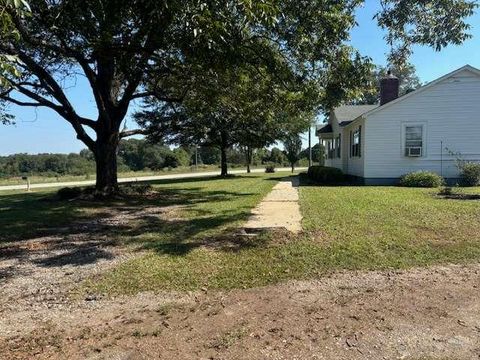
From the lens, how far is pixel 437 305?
4805 mm

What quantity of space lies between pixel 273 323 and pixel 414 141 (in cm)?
1721

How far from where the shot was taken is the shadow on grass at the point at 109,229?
746 centimetres

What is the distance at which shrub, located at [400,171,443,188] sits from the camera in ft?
58.6

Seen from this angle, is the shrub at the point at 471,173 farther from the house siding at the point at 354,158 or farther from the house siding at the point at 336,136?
the house siding at the point at 336,136

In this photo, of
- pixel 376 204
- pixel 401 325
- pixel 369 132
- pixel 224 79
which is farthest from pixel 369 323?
pixel 369 132

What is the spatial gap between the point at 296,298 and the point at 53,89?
12271 mm

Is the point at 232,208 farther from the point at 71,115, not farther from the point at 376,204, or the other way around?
the point at 71,115

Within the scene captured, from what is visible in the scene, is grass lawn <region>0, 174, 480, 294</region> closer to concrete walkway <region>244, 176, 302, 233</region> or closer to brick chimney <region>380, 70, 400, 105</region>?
concrete walkway <region>244, 176, 302, 233</region>

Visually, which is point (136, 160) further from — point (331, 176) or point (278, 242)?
point (278, 242)

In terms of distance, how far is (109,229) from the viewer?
9703mm

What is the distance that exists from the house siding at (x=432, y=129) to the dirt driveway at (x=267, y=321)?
1453 centimetres

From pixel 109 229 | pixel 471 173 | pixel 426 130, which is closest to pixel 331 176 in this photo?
pixel 426 130

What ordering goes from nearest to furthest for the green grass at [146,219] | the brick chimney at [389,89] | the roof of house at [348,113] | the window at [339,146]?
the green grass at [146,219]
the brick chimney at [389,89]
the roof of house at [348,113]
the window at [339,146]

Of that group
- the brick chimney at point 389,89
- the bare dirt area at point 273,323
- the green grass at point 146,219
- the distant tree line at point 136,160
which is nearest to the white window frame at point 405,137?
the brick chimney at point 389,89
